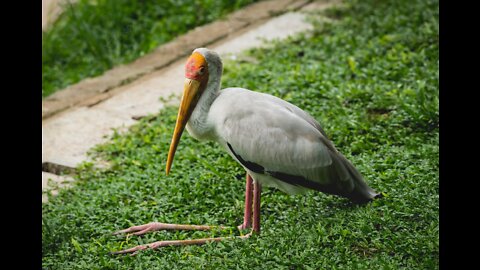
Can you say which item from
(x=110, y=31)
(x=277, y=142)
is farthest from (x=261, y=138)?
(x=110, y=31)

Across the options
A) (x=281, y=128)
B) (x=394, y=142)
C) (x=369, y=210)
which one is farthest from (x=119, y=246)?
(x=394, y=142)

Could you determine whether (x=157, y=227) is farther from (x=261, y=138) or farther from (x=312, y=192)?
(x=312, y=192)

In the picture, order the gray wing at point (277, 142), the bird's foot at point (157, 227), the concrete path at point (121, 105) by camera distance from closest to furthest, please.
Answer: the gray wing at point (277, 142) < the bird's foot at point (157, 227) < the concrete path at point (121, 105)

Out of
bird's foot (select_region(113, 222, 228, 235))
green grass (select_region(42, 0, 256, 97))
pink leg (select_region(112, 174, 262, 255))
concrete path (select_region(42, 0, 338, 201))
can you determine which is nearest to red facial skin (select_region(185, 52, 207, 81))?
pink leg (select_region(112, 174, 262, 255))

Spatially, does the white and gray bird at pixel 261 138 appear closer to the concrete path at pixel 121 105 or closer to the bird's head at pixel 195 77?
the bird's head at pixel 195 77

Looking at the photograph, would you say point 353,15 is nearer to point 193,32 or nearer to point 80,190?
point 193,32

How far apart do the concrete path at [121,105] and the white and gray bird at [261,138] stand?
1.68 meters

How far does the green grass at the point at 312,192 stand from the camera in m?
4.18

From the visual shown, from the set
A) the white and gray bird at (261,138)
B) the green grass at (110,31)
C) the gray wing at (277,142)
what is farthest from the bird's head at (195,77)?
the green grass at (110,31)

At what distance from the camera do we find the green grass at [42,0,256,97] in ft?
27.7

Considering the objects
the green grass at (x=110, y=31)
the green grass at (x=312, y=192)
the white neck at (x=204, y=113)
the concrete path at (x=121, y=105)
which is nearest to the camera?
Result: the green grass at (x=312, y=192)

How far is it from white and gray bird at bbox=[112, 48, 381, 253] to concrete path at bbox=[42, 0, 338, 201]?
168cm

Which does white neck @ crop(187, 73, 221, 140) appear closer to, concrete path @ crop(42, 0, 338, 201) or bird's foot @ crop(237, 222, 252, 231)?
bird's foot @ crop(237, 222, 252, 231)

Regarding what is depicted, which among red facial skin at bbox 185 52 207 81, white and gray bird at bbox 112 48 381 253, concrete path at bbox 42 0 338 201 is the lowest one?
concrete path at bbox 42 0 338 201
